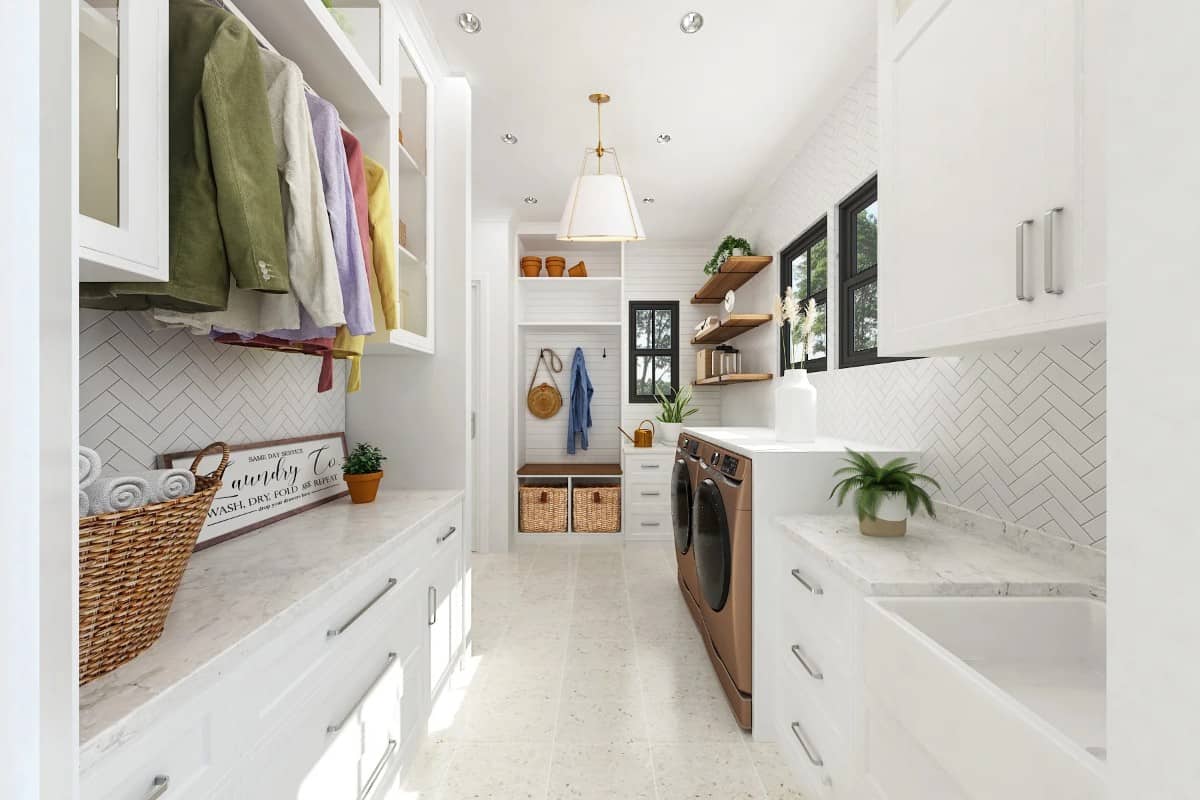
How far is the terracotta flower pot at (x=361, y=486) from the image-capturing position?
2.07 m

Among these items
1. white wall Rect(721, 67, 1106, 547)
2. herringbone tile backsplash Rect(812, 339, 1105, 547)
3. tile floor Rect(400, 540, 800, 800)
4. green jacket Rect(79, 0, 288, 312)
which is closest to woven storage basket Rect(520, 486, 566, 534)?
tile floor Rect(400, 540, 800, 800)

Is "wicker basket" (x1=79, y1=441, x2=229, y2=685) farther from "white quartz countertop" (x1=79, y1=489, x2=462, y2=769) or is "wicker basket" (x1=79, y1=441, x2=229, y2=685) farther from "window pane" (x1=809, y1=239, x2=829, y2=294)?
"window pane" (x1=809, y1=239, x2=829, y2=294)

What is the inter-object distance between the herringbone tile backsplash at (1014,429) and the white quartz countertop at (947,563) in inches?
2.9

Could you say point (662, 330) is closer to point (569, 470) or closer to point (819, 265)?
point (569, 470)

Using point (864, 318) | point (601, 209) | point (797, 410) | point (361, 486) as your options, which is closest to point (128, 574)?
point (361, 486)

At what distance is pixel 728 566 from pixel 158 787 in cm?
167

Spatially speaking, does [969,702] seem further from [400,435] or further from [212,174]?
[400,435]

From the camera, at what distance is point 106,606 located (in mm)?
792

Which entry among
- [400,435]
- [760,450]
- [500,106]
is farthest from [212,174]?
[500,106]

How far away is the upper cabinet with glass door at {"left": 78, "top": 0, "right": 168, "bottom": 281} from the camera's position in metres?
0.81

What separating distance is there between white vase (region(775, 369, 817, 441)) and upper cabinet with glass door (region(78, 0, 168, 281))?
207cm

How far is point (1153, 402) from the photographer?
0.32 metres

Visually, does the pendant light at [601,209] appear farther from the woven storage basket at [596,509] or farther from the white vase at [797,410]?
the woven storage basket at [596,509]

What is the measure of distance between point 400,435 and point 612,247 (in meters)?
3.13
